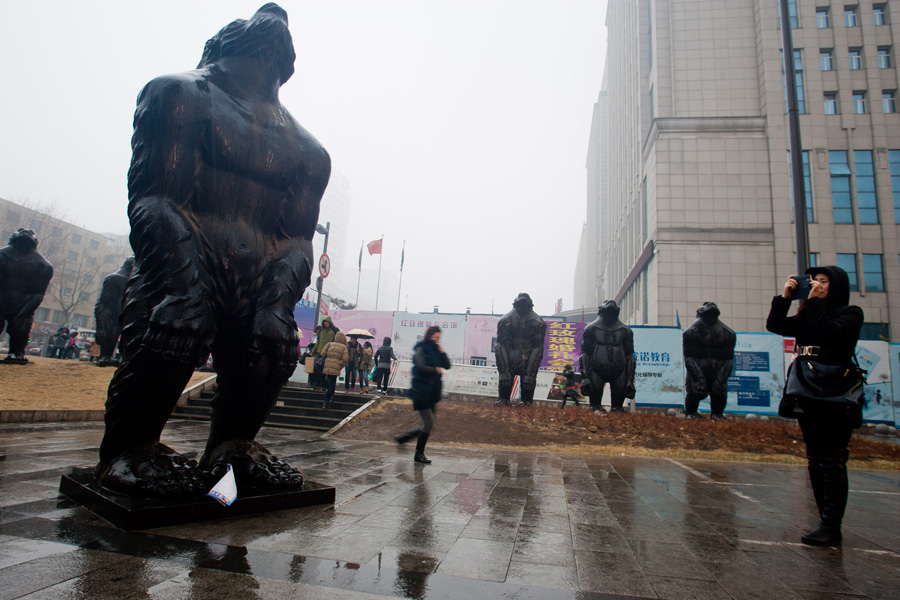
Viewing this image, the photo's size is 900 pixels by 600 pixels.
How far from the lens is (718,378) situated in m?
10.3

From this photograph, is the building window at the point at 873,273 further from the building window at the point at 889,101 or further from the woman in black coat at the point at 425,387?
the woman in black coat at the point at 425,387

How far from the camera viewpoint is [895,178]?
26172 mm

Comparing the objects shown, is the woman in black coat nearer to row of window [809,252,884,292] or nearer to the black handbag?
the black handbag

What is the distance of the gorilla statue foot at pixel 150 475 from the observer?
2.30 metres

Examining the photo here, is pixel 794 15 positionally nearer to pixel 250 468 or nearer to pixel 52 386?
pixel 250 468

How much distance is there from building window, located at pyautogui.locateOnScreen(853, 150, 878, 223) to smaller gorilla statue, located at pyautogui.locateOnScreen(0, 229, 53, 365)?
1318 inches

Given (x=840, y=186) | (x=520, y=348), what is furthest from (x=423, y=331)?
(x=840, y=186)

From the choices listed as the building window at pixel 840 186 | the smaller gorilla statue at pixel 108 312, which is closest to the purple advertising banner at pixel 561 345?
the smaller gorilla statue at pixel 108 312

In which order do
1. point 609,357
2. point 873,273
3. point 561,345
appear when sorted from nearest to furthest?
point 609,357 → point 561,345 → point 873,273

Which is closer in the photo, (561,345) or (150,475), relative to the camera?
(150,475)

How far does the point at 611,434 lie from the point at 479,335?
52.3 ft

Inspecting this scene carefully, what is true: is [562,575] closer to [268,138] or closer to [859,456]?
[268,138]

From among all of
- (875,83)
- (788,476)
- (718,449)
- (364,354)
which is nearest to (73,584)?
(788,476)

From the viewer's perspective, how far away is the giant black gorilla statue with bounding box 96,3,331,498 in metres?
2.44
